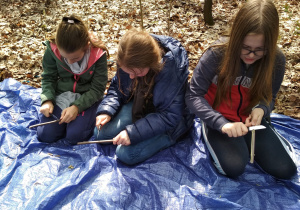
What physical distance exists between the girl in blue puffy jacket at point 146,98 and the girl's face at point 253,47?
43cm

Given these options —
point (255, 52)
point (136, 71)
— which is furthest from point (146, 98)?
point (255, 52)

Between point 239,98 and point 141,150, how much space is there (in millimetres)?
817

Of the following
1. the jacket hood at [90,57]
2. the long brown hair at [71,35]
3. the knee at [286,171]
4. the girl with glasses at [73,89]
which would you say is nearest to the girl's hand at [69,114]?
the girl with glasses at [73,89]

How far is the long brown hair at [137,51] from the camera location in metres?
1.58

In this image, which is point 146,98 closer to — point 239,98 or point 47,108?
point 239,98

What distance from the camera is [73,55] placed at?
76.4 inches

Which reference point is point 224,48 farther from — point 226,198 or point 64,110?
point 64,110

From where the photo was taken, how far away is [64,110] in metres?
2.10

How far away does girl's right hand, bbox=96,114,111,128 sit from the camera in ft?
6.38

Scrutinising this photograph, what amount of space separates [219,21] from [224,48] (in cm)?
259

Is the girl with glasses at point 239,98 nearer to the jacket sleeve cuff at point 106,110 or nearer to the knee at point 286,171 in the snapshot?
the knee at point 286,171

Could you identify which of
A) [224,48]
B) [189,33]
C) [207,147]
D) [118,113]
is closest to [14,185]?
[118,113]

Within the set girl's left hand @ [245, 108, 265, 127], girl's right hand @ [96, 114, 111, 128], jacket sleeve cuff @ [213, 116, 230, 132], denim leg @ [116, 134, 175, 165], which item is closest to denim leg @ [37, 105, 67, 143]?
girl's right hand @ [96, 114, 111, 128]

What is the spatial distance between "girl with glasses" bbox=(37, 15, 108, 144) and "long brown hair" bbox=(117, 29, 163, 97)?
19.8 inches
